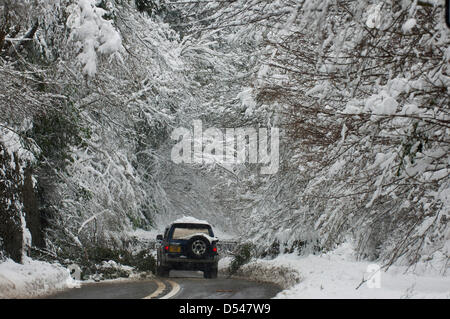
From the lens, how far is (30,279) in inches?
498

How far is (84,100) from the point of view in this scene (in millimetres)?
19281

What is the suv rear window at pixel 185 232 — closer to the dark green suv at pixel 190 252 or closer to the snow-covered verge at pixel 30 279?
the dark green suv at pixel 190 252

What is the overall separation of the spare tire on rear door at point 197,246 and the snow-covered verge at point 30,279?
5305 mm

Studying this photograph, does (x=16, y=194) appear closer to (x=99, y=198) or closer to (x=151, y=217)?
(x=99, y=198)

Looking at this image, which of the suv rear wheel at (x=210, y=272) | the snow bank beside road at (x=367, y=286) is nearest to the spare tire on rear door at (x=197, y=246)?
the suv rear wheel at (x=210, y=272)

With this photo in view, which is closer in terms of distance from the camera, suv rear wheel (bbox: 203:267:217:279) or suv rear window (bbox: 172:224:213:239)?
suv rear wheel (bbox: 203:267:217:279)

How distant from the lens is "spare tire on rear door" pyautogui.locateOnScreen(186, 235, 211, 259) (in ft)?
65.4

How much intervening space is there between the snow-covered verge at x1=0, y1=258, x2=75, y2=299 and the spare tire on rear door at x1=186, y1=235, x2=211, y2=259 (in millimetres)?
5305

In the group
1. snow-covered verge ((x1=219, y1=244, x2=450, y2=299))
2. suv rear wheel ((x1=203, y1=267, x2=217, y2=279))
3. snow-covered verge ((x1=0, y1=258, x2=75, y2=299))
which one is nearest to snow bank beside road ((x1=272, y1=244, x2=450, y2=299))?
snow-covered verge ((x1=219, y1=244, x2=450, y2=299))

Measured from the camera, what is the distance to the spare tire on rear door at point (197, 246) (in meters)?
19.9

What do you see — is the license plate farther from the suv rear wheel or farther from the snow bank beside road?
the snow bank beside road
